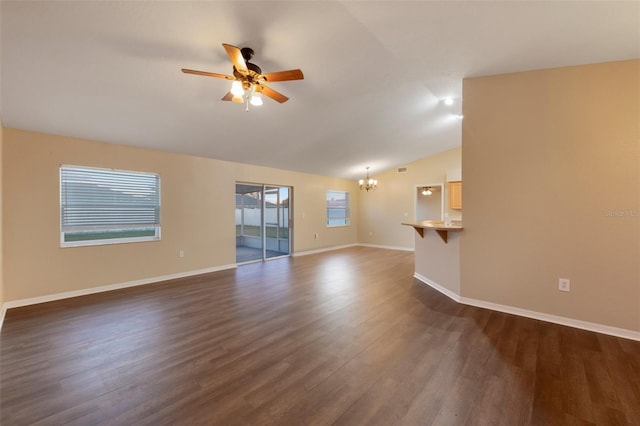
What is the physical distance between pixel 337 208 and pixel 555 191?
6.34 meters

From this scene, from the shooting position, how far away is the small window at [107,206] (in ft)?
12.8

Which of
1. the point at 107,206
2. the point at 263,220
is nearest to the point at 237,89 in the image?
the point at 107,206

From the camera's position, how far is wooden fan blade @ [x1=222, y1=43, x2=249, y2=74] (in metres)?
1.98

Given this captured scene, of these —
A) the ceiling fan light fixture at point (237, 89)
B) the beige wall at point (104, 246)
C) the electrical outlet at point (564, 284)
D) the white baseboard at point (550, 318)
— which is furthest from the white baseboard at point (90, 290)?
the electrical outlet at point (564, 284)

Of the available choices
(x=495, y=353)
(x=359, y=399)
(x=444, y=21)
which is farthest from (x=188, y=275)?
(x=444, y=21)

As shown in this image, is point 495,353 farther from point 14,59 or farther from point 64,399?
point 14,59

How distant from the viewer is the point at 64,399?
5.85 ft

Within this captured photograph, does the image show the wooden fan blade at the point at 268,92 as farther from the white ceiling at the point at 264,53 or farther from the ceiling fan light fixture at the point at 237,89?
the white ceiling at the point at 264,53

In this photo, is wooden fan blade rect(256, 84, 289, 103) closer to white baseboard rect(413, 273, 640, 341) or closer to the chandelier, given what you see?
white baseboard rect(413, 273, 640, 341)

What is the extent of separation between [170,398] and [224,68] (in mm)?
2981

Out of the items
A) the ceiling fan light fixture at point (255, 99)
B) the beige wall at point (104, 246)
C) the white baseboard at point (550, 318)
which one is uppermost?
the ceiling fan light fixture at point (255, 99)

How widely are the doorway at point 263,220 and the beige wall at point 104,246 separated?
0.54m

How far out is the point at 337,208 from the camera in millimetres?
8961

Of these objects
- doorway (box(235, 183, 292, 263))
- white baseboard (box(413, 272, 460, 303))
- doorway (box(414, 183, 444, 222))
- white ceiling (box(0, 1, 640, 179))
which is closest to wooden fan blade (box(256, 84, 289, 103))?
white ceiling (box(0, 1, 640, 179))
